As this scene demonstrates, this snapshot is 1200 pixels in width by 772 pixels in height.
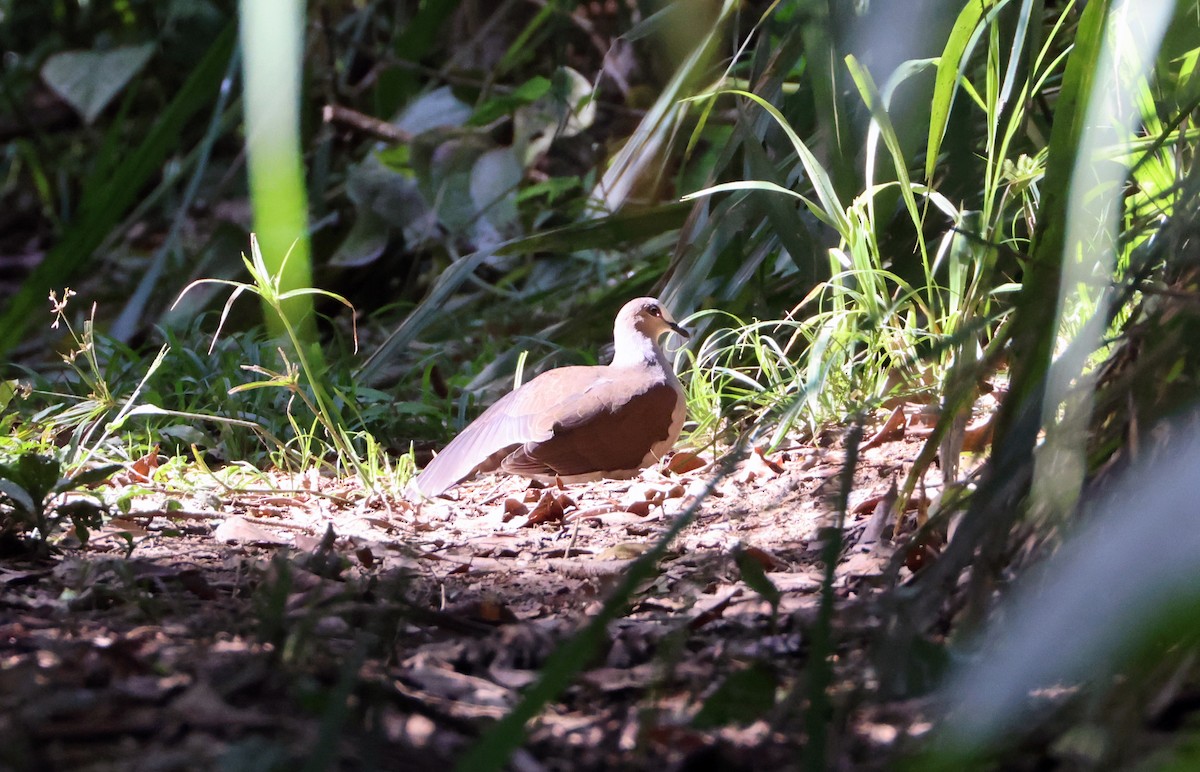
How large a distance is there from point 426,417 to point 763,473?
1187mm

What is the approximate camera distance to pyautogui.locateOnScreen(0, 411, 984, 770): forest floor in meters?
1.09

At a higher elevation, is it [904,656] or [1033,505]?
[1033,505]

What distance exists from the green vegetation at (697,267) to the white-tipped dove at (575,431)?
14 cm

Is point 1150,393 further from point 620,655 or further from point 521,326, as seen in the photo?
point 521,326

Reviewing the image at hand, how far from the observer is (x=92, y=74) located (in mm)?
5586

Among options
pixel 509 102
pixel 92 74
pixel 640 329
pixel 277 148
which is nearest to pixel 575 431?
pixel 640 329

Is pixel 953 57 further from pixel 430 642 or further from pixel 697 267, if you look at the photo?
pixel 430 642

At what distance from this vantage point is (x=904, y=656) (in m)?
1.13

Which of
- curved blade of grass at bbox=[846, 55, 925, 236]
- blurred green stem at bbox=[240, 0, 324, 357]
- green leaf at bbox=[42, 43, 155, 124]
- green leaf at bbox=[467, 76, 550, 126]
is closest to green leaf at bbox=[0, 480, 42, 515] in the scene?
blurred green stem at bbox=[240, 0, 324, 357]

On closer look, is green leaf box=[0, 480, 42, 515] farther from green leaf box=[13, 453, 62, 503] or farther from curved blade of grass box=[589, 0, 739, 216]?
curved blade of grass box=[589, 0, 739, 216]

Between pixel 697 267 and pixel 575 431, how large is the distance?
26.1 inches

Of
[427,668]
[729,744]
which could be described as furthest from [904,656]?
[427,668]

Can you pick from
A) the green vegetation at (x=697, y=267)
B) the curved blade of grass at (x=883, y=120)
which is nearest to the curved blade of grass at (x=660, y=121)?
the green vegetation at (x=697, y=267)

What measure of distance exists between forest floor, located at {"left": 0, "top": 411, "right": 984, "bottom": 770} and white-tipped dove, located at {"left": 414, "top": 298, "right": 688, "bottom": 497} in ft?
1.03
